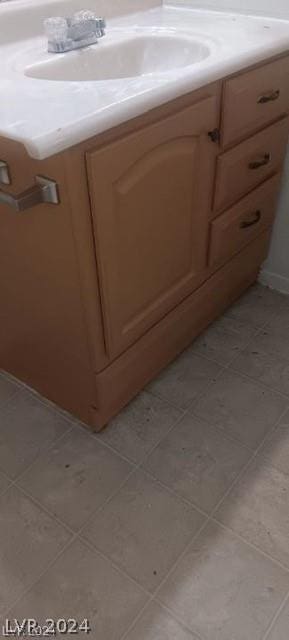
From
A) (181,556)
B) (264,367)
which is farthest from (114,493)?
(264,367)

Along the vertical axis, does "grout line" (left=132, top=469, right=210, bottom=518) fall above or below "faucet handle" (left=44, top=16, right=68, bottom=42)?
below

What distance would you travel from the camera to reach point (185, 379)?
137 centimetres

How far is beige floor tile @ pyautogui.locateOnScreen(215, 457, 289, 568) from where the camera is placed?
1011 millimetres

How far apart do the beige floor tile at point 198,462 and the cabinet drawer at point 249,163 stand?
0.58 metres

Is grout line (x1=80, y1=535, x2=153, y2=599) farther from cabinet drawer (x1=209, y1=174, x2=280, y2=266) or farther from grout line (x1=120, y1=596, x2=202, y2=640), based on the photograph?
cabinet drawer (x1=209, y1=174, x2=280, y2=266)

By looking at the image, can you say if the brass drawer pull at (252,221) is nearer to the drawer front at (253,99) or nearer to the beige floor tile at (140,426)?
the drawer front at (253,99)

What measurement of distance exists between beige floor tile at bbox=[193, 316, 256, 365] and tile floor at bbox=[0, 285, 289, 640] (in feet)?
0.03

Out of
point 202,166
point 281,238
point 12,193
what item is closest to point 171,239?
point 202,166

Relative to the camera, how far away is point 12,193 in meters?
0.83

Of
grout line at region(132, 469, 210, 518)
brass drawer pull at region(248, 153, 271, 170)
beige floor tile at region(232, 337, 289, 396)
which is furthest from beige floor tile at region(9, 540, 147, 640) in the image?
brass drawer pull at region(248, 153, 271, 170)

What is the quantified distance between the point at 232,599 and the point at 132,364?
537mm

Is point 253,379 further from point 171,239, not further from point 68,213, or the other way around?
point 68,213

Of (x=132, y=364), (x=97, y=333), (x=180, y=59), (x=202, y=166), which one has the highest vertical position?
(x=180, y=59)

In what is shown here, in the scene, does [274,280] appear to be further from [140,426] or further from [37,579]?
[37,579]
